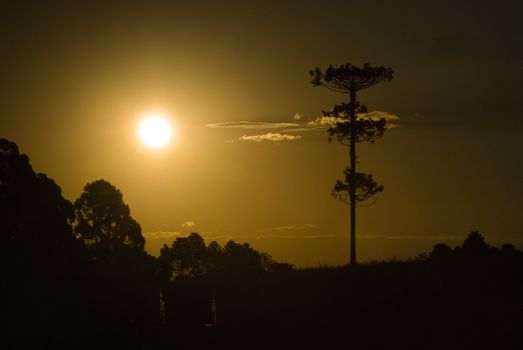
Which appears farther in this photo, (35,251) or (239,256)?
(239,256)

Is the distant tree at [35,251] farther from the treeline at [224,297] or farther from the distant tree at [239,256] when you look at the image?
the distant tree at [239,256]

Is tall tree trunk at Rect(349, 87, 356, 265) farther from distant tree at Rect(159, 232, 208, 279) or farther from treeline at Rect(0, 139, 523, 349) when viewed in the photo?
distant tree at Rect(159, 232, 208, 279)

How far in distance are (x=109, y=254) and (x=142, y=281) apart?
5.45 meters

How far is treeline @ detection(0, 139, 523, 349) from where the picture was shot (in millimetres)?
31875

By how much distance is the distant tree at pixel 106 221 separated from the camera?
59.8m

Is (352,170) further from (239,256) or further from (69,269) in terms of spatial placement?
(239,256)

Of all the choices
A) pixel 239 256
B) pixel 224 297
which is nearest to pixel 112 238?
pixel 224 297

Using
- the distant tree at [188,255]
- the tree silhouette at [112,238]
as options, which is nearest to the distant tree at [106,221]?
the tree silhouette at [112,238]

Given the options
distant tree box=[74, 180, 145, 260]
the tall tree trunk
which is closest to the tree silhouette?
distant tree box=[74, 180, 145, 260]

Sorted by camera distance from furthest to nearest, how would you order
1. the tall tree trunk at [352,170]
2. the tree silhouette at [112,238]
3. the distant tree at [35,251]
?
the tree silhouette at [112,238] → the tall tree trunk at [352,170] → the distant tree at [35,251]

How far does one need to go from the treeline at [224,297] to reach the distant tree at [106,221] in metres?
0.20

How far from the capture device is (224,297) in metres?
39.5

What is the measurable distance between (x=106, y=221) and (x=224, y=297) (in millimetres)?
24423

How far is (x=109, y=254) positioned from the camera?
59.8m
